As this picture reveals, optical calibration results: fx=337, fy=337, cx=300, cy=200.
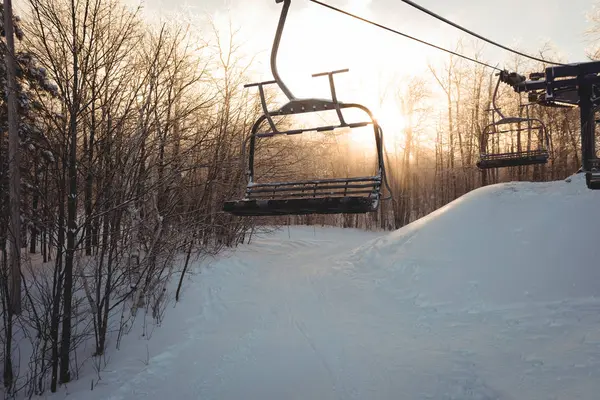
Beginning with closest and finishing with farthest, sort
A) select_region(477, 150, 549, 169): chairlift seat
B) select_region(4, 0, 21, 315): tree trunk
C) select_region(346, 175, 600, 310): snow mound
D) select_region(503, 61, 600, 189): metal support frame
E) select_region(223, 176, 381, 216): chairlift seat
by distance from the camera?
select_region(223, 176, 381, 216): chairlift seat < select_region(503, 61, 600, 189): metal support frame < select_region(477, 150, 549, 169): chairlift seat < select_region(4, 0, 21, 315): tree trunk < select_region(346, 175, 600, 310): snow mound

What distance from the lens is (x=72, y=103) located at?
208 inches

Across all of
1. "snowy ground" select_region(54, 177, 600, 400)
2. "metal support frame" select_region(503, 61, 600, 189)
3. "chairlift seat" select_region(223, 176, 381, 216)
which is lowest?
"snowy ground" select_region(54, 177, 600, 400)

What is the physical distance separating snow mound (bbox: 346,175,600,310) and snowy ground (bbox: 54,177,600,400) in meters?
0.05

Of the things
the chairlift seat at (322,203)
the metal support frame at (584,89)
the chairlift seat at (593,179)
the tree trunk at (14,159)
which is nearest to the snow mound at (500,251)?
the metal support frame at (584,89)

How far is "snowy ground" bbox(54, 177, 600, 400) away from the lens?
5.41m

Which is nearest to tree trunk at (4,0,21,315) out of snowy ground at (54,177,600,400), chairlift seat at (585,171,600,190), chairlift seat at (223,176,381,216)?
snowy ground at (54,177,600,400)

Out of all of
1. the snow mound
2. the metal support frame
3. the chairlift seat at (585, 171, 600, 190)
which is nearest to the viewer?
the chairlift seat at (585, 171, 600, 190)

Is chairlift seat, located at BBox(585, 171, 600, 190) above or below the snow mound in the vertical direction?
above

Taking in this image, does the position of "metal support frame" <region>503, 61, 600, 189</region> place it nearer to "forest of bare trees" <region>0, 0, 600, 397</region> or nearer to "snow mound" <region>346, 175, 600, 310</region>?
"snow mound" <region>346, 175, 600, 310</region>

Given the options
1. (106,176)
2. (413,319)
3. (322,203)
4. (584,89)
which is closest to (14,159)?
(106,176)

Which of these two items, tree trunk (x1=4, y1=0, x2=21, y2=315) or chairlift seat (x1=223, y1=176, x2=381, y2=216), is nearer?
chairlift seat (x1=223, y1=176, x2=381, y2=216)

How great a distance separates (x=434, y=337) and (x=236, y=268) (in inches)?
283

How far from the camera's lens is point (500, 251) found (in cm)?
1034

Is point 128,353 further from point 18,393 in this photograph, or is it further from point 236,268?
point 236,268
